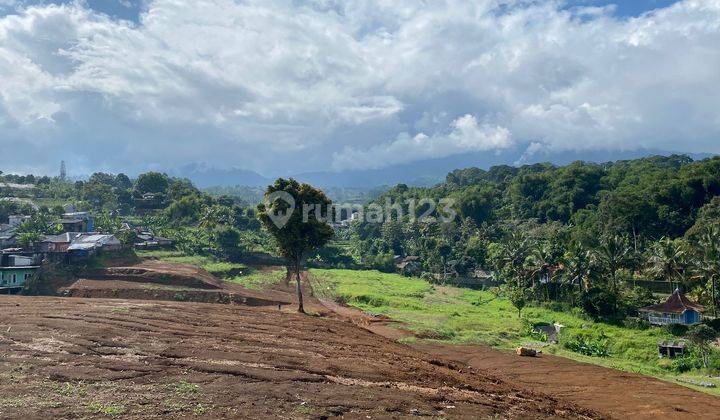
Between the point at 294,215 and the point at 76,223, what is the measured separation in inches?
1950

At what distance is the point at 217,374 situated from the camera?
17734 millimetres

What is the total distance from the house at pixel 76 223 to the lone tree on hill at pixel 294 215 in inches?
1822

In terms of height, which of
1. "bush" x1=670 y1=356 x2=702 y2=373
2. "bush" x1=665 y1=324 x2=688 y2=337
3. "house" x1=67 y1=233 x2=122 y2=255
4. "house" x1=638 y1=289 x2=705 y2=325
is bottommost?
"bush" x1=670 y1=356 x2=702 y2=373

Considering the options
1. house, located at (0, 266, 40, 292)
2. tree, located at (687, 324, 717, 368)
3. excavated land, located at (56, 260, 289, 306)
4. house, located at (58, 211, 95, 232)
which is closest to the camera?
tree, located at (687, 324, 717, 368)

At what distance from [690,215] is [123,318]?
68.0m

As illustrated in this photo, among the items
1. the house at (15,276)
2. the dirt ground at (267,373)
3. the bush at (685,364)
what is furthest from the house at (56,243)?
the bush at (685,364)

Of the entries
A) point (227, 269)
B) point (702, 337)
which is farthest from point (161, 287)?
point (702, 337)

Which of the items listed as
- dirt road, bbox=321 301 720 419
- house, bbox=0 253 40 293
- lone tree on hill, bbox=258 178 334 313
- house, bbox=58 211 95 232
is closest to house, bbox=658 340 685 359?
dirt road, bbox=321 301 720 419

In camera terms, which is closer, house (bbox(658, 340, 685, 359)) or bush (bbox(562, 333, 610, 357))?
house (bbox(658, 340, 685, 359))

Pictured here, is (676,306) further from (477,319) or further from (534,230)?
(534,230)

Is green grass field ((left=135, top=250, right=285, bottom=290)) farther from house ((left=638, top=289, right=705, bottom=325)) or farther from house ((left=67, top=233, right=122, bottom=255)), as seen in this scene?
house ((left=638, top=289, right=705, bottom=325))

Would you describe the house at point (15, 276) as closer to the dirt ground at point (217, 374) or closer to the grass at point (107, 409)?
the dirt ground at point (217, 374)

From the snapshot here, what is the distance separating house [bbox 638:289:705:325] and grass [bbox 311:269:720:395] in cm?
172

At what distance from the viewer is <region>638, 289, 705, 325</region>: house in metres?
39.0
